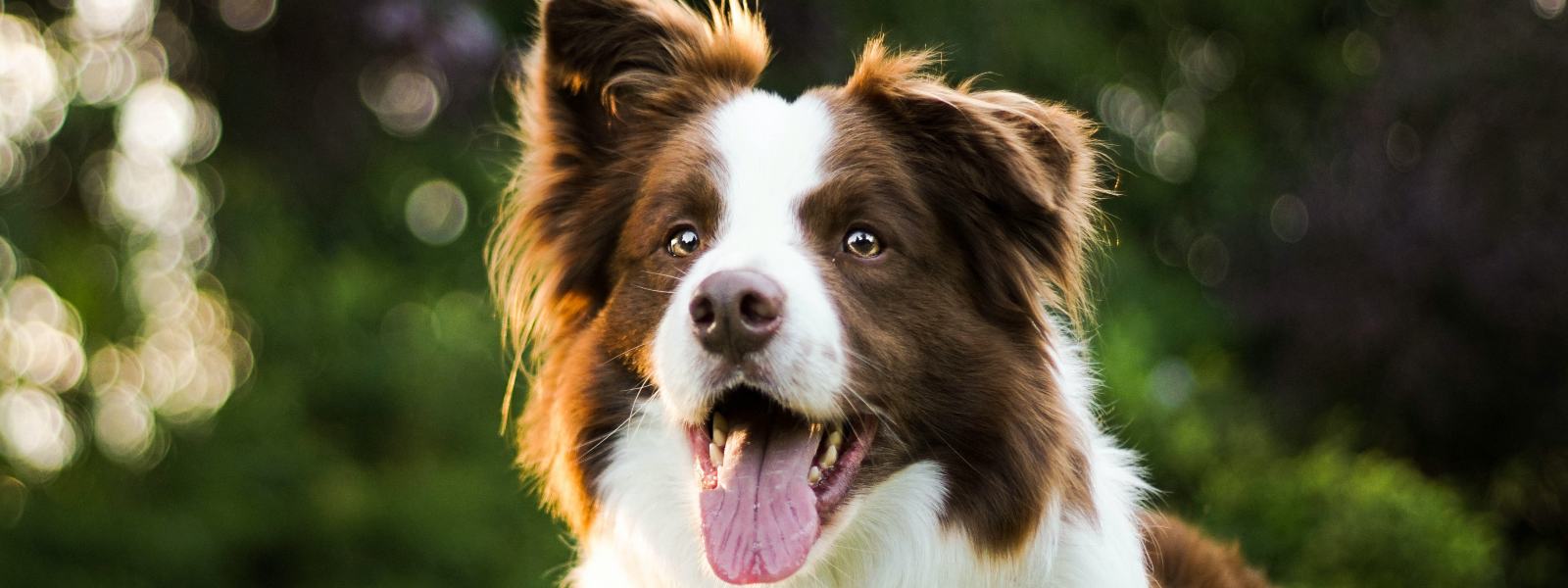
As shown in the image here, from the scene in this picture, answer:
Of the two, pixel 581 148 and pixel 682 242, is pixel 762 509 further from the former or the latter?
pixel 581 148

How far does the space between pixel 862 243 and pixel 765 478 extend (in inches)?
26.7

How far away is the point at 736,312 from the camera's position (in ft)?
10.8

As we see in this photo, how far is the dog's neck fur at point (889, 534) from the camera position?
366 centimetres

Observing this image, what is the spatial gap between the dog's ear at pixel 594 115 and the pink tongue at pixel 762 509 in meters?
0.83

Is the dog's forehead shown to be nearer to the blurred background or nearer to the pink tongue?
the pink tongue

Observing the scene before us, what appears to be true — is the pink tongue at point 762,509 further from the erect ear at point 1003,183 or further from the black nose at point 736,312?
the erect ear at point 1003,183

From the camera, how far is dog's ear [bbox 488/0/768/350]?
4.16m

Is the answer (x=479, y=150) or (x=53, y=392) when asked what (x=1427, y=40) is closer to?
(x=479, y=150)

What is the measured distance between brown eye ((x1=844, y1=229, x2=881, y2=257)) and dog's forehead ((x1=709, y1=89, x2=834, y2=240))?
154mm

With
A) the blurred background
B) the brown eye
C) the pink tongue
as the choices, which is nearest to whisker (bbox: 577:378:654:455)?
the pink tongue

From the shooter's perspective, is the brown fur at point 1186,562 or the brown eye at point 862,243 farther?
the brown fur at point 1186,562

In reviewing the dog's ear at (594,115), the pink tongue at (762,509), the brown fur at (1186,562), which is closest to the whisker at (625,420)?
the pink tongue at (762,509)

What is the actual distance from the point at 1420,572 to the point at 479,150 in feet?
22.5

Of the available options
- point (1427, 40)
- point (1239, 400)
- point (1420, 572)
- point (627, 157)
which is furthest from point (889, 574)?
point (1427, 40)
